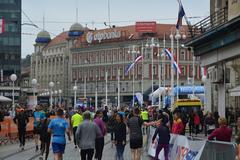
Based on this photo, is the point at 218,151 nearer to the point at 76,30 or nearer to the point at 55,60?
the point at 76,30

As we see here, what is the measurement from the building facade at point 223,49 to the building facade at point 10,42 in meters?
78.9

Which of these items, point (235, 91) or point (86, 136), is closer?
point (86, 136)

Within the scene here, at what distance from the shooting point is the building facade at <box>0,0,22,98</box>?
114 meters

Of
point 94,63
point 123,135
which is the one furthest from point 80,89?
point 123,135

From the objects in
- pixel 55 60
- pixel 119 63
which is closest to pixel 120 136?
pixel 119 63

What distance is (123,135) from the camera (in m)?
20.8

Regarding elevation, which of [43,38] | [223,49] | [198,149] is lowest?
[198,149]

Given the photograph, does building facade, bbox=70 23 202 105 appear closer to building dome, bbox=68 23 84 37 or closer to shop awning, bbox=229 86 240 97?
building dome, bbox=68 23 84 37

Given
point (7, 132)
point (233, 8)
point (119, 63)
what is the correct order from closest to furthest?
point (233, 8)
point (7, 132)
point (119, 63)

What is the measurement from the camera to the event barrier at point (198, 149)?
1401cm

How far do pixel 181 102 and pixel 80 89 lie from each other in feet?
333

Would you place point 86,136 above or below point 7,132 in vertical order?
above

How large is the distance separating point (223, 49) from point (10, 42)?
9006cm

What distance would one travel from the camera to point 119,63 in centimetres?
13412
